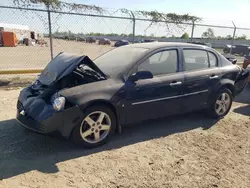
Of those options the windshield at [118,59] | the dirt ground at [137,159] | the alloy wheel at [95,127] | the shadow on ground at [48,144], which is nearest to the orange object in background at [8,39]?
the dirt ground at [137,159]

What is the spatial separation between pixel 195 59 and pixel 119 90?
6.35 ft

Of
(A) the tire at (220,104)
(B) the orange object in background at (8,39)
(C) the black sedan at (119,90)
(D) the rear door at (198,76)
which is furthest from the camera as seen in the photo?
(B) the orange object in background at (8,39)

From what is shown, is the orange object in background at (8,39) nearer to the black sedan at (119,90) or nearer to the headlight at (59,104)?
the black sedan at (119,90)

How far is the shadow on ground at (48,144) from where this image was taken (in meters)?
3.22

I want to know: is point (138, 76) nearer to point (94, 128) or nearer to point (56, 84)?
point (94, 128)

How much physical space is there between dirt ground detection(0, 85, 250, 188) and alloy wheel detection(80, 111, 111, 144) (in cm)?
19

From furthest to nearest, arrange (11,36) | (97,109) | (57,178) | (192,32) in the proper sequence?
1. (11,36)
2. (192,32)
3. (97,109)
4. (57,178)

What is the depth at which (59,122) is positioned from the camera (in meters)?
3.36

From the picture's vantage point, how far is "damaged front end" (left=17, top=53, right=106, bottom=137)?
3354 millimetres

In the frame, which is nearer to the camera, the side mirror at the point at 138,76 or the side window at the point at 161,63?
the side mirror at the point at 138,76

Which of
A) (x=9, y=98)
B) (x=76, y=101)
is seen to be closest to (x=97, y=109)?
(x=76, y=101)

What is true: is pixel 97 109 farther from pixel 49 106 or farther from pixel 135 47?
pixel 135 47

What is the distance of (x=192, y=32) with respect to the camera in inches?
426

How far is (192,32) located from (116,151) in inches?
338
